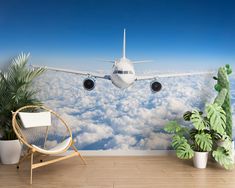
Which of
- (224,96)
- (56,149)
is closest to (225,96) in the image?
(224,96)

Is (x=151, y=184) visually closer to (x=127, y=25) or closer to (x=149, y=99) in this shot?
(x=149, y=99)

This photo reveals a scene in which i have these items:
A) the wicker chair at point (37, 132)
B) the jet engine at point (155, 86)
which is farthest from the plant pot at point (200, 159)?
the wicker chair at point (37, 132)

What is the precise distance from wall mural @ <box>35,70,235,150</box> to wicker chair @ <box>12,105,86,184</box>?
20 cm

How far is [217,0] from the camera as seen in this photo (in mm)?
3703

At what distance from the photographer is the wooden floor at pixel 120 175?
2.67 m

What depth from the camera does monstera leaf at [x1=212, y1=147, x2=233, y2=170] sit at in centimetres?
301

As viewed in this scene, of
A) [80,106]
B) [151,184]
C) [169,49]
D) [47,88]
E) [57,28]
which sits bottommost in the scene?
[151,184]

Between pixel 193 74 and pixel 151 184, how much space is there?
6.10 ft

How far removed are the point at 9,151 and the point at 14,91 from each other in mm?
811

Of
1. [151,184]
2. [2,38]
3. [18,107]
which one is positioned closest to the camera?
[151,184]

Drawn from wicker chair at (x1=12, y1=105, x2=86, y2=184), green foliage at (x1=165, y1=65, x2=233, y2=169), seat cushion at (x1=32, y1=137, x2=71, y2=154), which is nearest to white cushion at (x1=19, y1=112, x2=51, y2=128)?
wicker chair at (x1=12, y1=105, x2=86, y2=184)

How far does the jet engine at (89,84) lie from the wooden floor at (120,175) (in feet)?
3.42

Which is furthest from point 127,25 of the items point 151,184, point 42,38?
point 151,184

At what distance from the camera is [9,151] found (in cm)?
330
